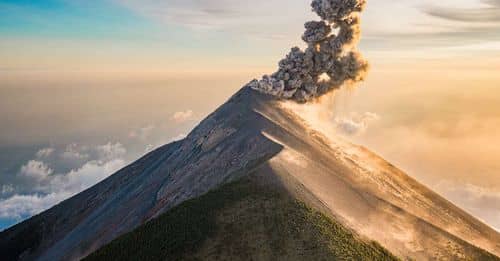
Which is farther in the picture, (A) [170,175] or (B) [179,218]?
(A) [170,175]

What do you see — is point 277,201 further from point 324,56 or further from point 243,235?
point 324,56

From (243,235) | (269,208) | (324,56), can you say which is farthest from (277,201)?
(324,56)

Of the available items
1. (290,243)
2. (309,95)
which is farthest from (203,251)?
(309,95)

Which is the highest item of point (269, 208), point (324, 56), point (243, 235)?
point (324, 56)

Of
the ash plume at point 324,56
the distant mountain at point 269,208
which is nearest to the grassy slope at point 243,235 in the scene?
the distant mountain at point 269,208

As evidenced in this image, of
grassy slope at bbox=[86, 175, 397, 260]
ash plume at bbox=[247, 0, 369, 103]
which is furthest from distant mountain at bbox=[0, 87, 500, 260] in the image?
ash plume at bbox=[247, 0, 369, 103]

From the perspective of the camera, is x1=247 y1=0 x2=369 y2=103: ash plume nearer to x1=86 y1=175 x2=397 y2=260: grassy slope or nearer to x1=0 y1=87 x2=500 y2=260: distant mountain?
x1=0 y1=87 x2=500 y2=260: distant mountain

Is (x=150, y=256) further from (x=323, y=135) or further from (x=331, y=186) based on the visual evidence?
(x=323, y=135)
